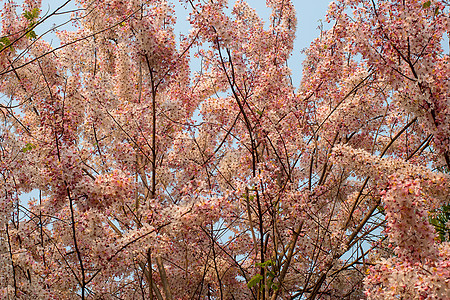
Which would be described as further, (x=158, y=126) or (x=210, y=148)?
(x=210, y=148)

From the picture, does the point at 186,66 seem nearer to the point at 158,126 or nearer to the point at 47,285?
Result: the point at 158,126

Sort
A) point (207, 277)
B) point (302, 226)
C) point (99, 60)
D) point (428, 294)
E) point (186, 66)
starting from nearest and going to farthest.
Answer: point (428, 294)
point (302, 226)
point (186, 66)
point (207, 277)
point (99, 60)

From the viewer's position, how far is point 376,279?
2.99 m

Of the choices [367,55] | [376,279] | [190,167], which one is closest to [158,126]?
[190,167]

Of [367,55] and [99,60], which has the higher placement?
[99,60]

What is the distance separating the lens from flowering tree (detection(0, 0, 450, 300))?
3.87m

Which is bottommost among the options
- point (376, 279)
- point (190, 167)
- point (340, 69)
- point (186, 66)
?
point (376, 279)

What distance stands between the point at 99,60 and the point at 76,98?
211cm

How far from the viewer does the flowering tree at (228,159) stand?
12.7 ft

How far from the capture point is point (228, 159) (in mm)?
6805

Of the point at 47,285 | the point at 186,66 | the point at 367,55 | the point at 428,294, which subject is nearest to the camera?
the point at 428,294

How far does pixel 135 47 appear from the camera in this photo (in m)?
4.46

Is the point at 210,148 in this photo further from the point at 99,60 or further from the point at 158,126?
the point at 99,60

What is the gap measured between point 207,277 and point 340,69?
143 inches
